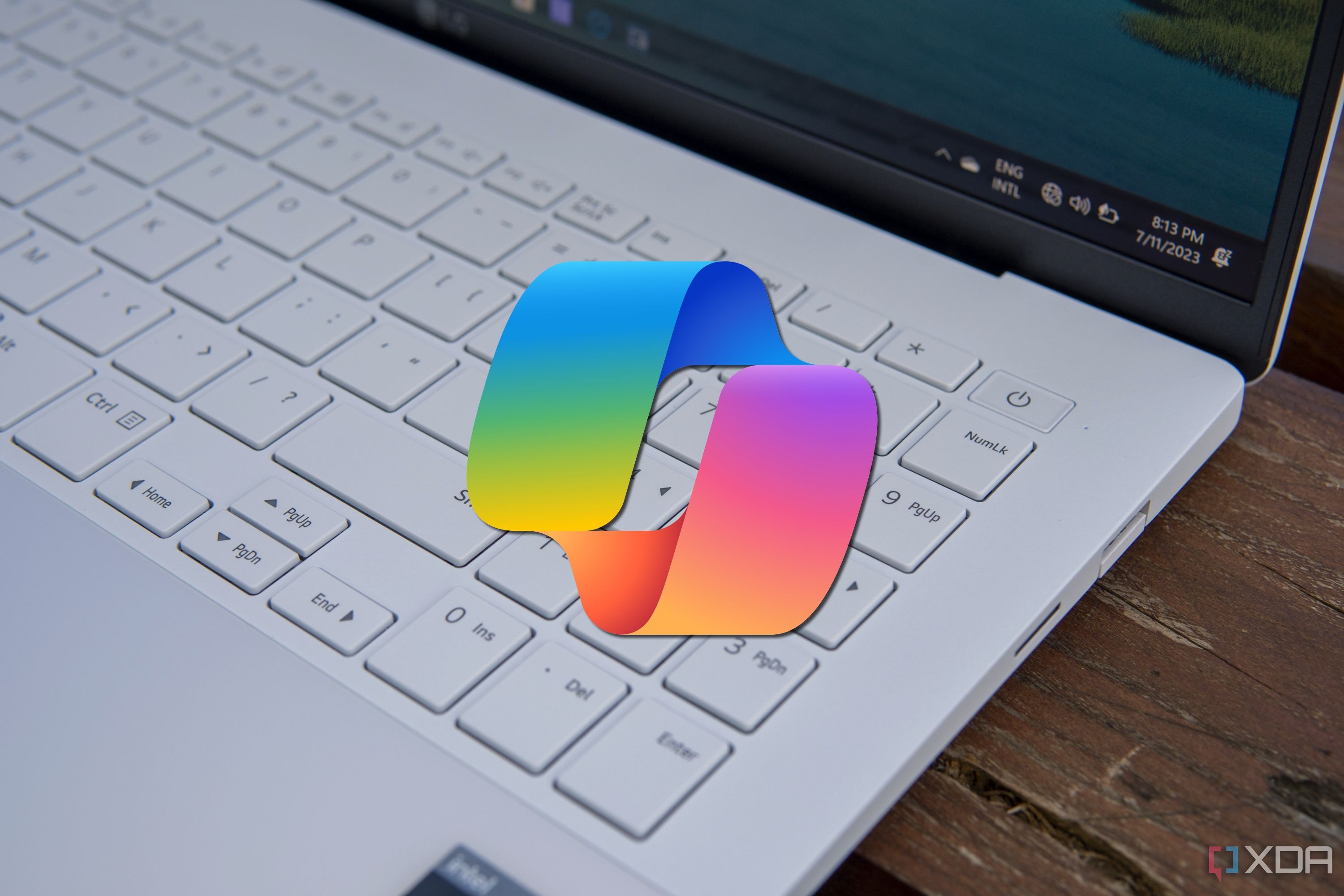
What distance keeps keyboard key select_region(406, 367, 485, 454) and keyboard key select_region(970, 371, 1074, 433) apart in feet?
0.70

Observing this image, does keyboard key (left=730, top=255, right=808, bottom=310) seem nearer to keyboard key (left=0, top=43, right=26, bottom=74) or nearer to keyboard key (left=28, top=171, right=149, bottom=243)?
keyboard key (left=28, top=171, right=149, bottom=243)

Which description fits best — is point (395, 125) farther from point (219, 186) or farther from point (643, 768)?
point (643, 768)

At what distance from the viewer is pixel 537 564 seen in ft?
1.27

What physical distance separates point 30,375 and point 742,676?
14.3 inches

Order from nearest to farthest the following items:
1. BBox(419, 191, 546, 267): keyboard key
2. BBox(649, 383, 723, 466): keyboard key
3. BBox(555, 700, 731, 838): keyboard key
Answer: BBox(555, 700, 731, 838): keyboard key
BBox(649, 383, 723, 466): keyboard key
BBox(419, 191, 546, 267): keyboard key

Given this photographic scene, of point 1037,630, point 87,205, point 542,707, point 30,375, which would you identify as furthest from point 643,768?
point 87,205

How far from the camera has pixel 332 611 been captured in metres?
0.38

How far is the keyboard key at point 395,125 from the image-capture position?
0.60 m

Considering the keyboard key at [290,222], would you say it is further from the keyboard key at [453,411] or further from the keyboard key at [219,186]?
the keyboard key at [453,411]

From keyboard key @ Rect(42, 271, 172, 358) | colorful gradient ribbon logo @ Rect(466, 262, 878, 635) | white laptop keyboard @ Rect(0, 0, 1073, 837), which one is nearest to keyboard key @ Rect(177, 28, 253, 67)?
white laptop keyboard @ Rect(0, 0, 1073, 837)

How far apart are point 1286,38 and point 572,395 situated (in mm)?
301

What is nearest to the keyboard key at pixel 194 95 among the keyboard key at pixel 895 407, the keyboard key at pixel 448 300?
the keyboard key at pixel 448 300

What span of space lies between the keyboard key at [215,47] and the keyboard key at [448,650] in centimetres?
47

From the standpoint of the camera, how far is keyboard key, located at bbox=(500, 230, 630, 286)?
1.68 feet
